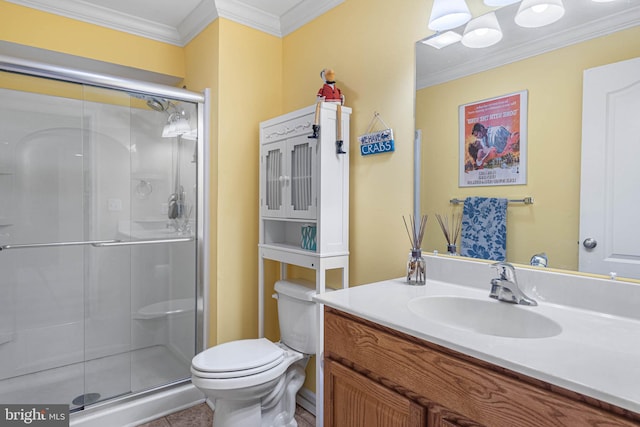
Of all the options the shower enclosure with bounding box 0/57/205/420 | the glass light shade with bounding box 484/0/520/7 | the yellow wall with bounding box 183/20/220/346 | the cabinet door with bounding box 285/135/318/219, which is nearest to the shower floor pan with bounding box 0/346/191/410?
the shower enclosure with bounding box 0/57/205/420

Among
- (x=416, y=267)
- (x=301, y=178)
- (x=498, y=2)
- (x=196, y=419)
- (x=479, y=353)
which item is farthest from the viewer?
(x=196, y=419)

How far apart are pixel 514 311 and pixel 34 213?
2.47 metres

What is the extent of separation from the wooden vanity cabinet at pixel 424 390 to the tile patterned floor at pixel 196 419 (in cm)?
88

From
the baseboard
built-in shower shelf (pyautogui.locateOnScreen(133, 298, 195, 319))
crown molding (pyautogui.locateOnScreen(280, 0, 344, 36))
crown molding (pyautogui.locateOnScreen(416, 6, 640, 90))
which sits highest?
crown molding (pyautogui.locateOnScreen(280, 0, 344, 36))

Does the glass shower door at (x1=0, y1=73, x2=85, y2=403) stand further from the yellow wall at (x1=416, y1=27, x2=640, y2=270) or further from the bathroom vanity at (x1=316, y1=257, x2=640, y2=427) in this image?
the yellow wall at (x1=416, y1=27, x2=640, y2=270)

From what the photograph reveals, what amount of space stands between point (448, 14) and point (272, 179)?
1.21 m

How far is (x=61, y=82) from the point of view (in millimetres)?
1929

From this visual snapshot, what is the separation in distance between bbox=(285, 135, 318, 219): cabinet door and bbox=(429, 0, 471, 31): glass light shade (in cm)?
72

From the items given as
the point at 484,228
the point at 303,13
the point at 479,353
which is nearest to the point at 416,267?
the point at 484,228

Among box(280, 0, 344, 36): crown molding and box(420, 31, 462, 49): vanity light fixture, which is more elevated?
box(280, 0, 344, 36): crown molding

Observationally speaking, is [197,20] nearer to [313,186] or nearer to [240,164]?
[240,164]

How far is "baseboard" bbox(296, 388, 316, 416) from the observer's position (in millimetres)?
2139

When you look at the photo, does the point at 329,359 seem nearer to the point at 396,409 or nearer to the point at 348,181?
the point at 396,409

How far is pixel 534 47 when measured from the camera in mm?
1266
